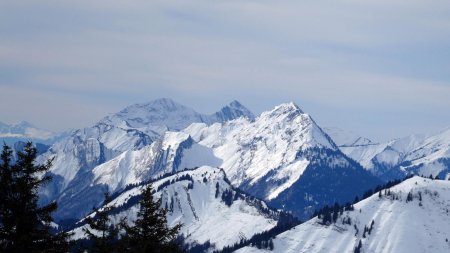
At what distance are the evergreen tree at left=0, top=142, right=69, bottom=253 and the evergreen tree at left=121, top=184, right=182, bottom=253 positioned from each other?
5114 mm

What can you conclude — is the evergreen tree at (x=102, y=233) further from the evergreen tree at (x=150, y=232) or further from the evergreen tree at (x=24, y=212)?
the evergreen tree at (x=24, y=212)

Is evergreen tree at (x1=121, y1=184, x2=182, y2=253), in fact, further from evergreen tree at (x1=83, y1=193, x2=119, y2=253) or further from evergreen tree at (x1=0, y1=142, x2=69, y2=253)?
evergreen tree at (x1=0, y1=142, x2=69, y2=253)

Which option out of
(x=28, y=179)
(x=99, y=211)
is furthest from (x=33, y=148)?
(x=99, y=211)

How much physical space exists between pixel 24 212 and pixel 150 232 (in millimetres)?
9195

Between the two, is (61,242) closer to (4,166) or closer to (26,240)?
(26,240)

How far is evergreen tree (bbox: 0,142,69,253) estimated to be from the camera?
43.8m

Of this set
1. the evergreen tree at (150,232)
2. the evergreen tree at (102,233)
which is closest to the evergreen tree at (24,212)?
the evergreen tree at (102,233)

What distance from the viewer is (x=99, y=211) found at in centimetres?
4641

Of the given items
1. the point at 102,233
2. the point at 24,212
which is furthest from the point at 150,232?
the point at 24,212

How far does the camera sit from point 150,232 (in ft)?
161

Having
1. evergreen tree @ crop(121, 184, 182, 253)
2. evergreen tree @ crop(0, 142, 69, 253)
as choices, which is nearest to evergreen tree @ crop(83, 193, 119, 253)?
evergreen tree @ crop(121, 184, 182, 253)

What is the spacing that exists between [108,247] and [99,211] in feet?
8.15

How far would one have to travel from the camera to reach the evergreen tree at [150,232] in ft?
158

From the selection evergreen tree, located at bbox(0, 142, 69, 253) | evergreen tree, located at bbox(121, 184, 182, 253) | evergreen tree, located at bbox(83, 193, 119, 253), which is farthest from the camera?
evergreen tree, located at bbox(121, 184, 182, 253)
